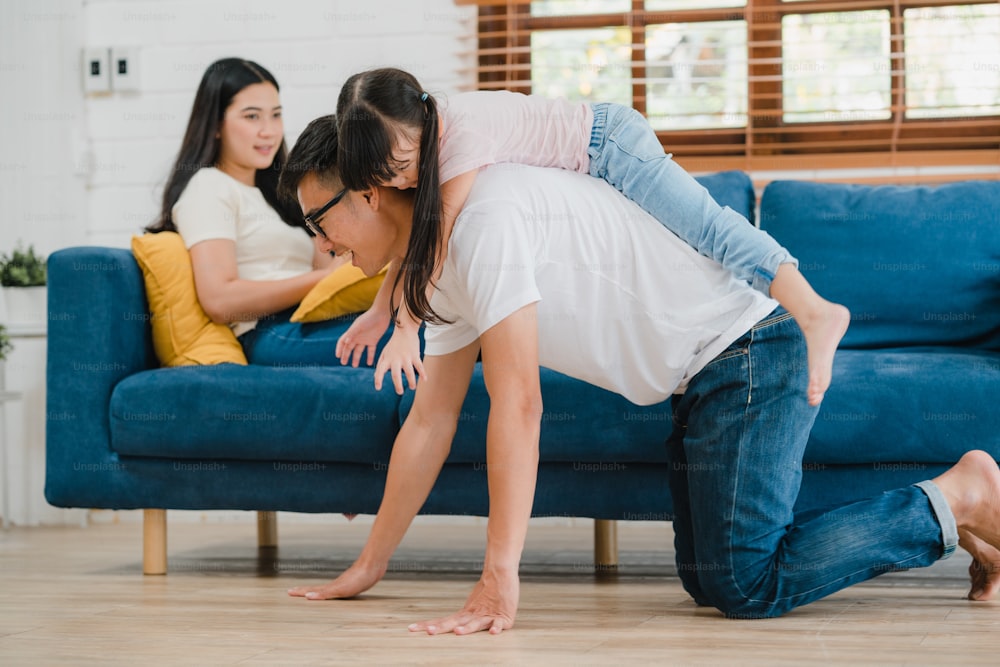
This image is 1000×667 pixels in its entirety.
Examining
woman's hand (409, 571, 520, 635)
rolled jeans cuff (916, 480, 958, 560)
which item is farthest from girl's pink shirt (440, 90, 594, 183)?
rolled jeans cuff (916, 480, 958, 560)

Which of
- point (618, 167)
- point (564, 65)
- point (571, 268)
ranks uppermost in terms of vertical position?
point (564, 65)

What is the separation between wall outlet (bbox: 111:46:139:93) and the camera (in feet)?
10.5

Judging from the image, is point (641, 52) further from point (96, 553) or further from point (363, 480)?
point (96, 553)

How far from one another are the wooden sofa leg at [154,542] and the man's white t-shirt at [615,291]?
36.6 inches

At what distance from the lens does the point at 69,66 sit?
10.6 ft

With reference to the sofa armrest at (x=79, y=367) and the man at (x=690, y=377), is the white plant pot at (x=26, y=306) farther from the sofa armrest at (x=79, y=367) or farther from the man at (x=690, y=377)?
the man at (x=690, y=377)

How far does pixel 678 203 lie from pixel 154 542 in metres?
1.29

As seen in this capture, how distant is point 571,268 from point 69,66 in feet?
7.48

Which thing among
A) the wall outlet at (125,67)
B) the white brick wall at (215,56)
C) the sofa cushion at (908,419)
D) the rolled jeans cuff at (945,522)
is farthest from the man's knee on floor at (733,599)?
the wall outlet at (125,67)

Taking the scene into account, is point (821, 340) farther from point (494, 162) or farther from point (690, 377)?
point (494, 162)

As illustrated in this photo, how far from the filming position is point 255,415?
2.08 m

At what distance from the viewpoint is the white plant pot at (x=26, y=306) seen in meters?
2.98

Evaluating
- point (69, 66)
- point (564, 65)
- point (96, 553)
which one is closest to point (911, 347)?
point (564, 65)

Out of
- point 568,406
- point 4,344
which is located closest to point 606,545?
point 568,406
